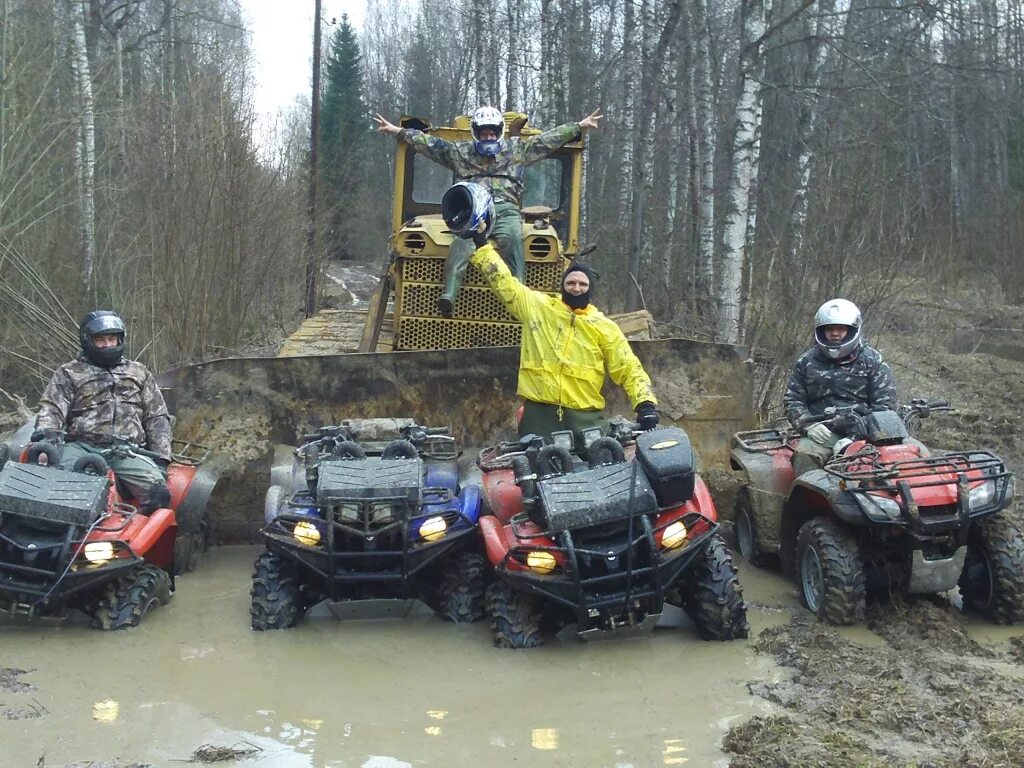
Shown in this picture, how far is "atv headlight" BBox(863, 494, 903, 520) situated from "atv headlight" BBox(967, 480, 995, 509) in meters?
0.35

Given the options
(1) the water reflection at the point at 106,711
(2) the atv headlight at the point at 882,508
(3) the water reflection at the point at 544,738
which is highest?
(2) the atv headlight at the point at 882,508

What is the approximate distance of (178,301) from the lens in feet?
44.3

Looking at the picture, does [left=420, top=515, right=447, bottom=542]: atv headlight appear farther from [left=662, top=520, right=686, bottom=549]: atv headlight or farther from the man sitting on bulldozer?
the man sitting on bulldozer

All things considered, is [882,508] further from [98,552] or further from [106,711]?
[98,552]

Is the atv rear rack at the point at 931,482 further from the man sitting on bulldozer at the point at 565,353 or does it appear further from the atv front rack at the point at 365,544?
the atv front rack at the point at 365,544

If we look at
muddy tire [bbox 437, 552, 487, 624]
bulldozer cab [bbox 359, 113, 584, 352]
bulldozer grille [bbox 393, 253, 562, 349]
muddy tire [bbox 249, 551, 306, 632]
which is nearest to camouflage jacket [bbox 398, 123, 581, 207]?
bulldozer cab [bbox 359, 113, 584, 352]

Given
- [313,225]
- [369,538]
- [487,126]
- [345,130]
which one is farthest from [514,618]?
[345,130]

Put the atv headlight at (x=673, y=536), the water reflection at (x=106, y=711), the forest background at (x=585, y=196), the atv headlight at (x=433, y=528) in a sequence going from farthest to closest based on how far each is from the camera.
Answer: the forest background at (x=585, y=196)
the atv headlight at (x=433, y=528)
the atv headlight at (x=673, y=536)
the water reflection at (x=106, y=711)

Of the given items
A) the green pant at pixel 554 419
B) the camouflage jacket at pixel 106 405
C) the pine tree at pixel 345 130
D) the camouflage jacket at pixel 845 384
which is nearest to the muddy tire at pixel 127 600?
the camouflage jacket at pixel 106 405

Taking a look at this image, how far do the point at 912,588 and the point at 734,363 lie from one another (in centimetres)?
273

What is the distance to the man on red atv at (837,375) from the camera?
719 centimetres

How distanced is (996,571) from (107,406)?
5205mm

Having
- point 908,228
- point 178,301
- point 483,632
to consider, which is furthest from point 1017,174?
point 483,632

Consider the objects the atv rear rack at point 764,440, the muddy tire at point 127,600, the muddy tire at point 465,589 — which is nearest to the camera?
the muddy tire at point 127,600
